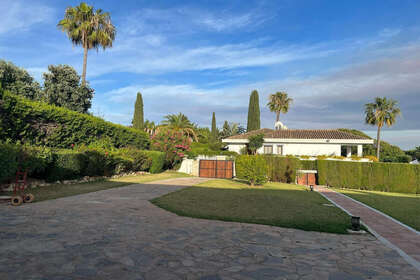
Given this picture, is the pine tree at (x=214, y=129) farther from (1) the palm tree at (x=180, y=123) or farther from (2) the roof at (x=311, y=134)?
(2) the roof at (x=311, y=134)

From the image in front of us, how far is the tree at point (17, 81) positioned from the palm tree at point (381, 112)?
1866 inches

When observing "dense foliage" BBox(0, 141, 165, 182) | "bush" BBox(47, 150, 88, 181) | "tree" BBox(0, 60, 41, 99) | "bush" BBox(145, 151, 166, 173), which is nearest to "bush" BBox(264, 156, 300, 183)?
"bush" BBox(145, 151, 166, 173)

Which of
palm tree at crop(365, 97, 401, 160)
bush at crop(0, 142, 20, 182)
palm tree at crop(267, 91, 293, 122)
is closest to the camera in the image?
bush at crop(0, 142, 20, 182)

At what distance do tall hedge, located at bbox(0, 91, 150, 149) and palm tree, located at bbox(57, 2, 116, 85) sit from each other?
10.3 meters

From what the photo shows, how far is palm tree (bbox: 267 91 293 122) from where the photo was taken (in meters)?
50.8

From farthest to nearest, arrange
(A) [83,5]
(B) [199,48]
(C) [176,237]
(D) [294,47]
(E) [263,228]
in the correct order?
(A) [83,5] → (B) [199,48] → (D) [294,47] → (E) [263,228] → (C) [176,237]

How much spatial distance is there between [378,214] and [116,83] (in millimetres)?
22609

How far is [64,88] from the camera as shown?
→ 25.6 meters

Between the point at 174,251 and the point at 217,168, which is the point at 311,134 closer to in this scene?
the point at 217,168

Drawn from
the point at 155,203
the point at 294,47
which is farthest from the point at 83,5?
the point at 155,203

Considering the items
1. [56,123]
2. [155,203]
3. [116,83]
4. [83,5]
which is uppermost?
[83,5]

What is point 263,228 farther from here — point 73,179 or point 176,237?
point 73,179

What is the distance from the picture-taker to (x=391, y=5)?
42.4 ft

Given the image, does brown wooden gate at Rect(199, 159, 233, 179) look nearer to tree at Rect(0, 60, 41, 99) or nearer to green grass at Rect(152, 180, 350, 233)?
green grass at Rect(152, 180, 350, 233)
